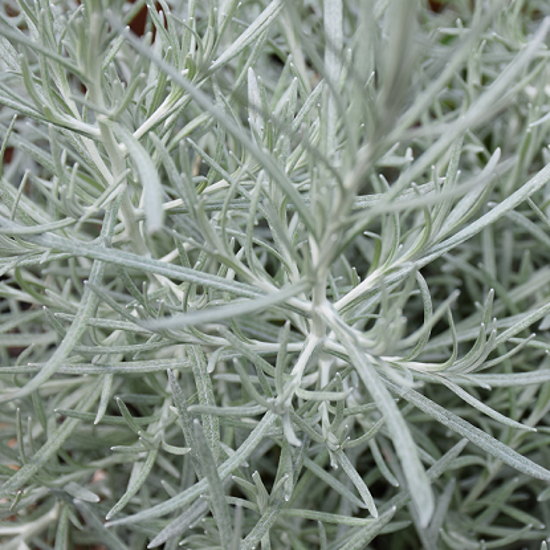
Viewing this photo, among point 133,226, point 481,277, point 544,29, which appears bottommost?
point 481,277

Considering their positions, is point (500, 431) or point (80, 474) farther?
point (500, 431)

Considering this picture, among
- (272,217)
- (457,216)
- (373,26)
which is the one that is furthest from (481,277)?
(373,26)

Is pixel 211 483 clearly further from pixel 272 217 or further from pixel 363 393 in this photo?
pixel 363 393

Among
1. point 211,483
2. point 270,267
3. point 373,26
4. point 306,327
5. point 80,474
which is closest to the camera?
point 373,26

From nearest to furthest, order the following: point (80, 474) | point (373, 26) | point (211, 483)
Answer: point (373, 26) → point (211, 483) → point (80, 474)

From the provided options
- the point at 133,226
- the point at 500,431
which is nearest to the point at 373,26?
the point at 133,226

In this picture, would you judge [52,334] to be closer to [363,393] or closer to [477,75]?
[363,393]

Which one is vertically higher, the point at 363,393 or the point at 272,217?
the point at 272,217
